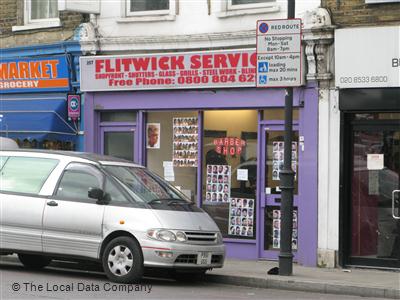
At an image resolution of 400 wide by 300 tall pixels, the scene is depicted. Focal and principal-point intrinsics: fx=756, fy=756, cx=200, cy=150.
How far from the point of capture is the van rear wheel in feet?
39.0

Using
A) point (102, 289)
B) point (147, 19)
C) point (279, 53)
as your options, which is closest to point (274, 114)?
point (279, 53)

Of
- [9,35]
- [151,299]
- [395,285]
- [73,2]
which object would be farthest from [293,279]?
[9,35]

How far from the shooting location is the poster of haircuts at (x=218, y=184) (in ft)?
45.9

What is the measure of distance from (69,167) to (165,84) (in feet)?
12.3

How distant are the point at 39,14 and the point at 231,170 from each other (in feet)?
18.8

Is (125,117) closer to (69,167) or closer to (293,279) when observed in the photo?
(69,167)

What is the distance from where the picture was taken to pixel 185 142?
47.1 ft

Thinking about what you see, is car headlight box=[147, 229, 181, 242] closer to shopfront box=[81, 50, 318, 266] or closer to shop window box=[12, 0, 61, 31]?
shopfront box=[81, 50, 318, 266]

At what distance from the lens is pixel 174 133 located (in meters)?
14.5

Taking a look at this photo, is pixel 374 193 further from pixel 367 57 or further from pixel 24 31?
pixel 24 31

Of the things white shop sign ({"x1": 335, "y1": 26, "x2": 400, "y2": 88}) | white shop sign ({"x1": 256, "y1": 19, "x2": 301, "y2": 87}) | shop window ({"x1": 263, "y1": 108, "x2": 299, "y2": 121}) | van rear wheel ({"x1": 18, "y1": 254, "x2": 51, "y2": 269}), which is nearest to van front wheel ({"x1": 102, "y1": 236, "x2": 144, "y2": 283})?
van rear wheel ({"x1": 18, "y1": 254, "x2": 51, "y2": 269})

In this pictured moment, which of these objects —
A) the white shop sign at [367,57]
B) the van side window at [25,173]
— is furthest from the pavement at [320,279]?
the white shop sign at [367,57]

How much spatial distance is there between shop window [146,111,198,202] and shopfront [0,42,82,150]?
1696mm

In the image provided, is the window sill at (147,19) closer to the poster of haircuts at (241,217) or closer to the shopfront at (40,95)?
the shopfront at (40,95)
